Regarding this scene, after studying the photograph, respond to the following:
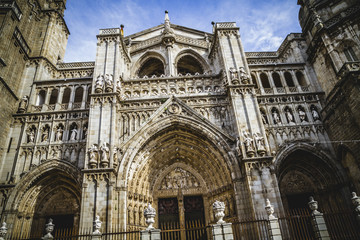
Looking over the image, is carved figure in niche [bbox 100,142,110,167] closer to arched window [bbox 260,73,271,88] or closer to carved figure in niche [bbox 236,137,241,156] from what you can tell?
carved figure in niche [bbox 236,137,241,156]

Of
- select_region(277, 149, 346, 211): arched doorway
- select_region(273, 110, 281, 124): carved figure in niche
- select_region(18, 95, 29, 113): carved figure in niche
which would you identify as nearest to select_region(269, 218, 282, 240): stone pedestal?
select_region(277, 149, 346, 211): arched doorway

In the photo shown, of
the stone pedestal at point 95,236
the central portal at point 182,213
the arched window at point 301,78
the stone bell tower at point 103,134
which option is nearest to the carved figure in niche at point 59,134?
the stone bell tower at point 103,134

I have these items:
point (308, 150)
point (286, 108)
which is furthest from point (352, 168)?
point (286, 108)

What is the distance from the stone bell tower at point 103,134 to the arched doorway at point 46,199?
1.85m

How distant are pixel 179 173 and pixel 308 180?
27.1ft

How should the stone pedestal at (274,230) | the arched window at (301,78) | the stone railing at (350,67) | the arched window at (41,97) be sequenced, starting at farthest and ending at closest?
the arched window at (301,78), the arched window at (41,97), the stone railing at (350,67), the stone pedestal at (274,230)

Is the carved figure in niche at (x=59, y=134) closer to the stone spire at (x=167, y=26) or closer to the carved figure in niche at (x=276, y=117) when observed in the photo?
the stone spire at (x=167, y=26)

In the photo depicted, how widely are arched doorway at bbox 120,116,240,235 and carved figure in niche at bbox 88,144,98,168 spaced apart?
63.6 inches

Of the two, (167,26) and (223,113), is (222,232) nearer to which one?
(223,113)

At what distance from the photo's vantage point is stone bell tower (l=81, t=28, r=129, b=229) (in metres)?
12.1

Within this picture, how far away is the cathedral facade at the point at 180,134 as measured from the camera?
1311 cm

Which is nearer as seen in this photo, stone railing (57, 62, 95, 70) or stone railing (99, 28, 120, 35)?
stone railing (99, 28, 120, 35)

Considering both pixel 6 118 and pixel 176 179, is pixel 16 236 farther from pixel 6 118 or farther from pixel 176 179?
pixel 176 179

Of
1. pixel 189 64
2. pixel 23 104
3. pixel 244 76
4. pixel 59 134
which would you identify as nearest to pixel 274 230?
pixel 244 76
